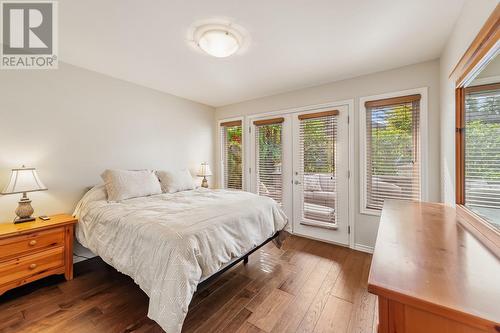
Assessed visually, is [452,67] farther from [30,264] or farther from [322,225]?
[30,264]

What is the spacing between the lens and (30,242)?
199 centimetres

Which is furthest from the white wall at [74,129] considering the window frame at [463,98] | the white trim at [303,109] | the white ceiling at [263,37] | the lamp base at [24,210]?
the window frame at [463,98]

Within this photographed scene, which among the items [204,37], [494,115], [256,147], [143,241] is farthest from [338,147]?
[143,241]

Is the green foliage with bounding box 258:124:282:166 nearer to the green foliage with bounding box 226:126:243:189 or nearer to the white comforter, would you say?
the green foliage with bounding box 226:126:243:189

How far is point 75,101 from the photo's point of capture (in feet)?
8.69

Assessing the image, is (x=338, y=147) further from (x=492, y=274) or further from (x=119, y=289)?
(x=119, y=289)

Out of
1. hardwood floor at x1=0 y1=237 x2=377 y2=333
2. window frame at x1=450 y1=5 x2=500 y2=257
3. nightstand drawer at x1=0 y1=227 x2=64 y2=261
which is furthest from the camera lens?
nightstand drawer at x1=0 y1=227 x2=64 y2=261

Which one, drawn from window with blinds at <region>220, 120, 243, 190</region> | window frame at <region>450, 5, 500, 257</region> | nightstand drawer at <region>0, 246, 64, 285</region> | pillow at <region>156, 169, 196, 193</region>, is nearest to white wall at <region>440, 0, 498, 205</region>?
window frame at <region>450, 5, 500, 257</region>

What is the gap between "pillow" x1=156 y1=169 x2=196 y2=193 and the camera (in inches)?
124

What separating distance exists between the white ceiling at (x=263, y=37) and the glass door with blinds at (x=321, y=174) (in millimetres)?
657

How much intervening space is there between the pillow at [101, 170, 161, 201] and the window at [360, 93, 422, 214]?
2956 mm

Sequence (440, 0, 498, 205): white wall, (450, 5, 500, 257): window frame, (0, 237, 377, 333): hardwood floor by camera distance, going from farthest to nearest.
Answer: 1. (0, 237, 377, 333): hardwood floor
2. (440, 0, 498, 205): white wall
3. (450, 5, 500, 257): window frame

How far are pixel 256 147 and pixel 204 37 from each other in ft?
7.49

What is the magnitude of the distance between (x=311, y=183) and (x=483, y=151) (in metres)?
2.24
